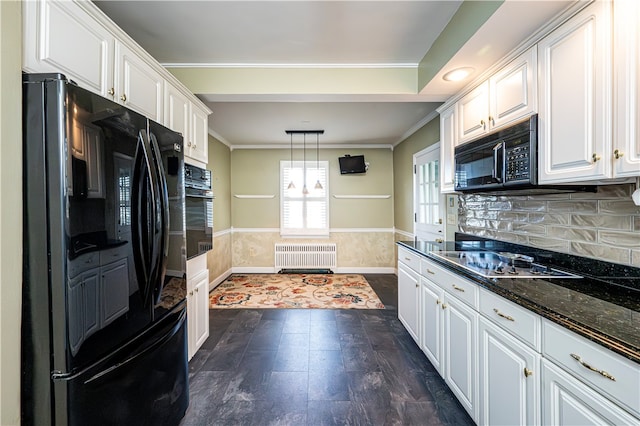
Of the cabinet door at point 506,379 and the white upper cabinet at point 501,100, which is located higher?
the white upper cabinet at point 501,100

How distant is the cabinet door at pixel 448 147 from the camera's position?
246cm

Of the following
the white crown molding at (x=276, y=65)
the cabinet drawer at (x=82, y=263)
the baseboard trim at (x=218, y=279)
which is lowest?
the baseboard trim at (x=218, y=279)

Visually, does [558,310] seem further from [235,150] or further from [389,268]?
[235,150]

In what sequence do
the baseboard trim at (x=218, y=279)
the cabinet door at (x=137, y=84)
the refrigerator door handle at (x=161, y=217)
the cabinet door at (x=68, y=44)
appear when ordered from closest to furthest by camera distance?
the cabinet door at (x=68, y=44) → the refrigerator door handle at (x=161, y=217) → the cabinet door at (x=137, y=84) → the baseboard trim at (x=218, y=279)

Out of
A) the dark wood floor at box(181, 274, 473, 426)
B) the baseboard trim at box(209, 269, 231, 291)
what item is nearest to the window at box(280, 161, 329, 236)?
the baseboard trim at box(209, 269, 231, 291)

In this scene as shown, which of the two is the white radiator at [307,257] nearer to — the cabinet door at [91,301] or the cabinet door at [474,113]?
the cabinet door at [474,113]

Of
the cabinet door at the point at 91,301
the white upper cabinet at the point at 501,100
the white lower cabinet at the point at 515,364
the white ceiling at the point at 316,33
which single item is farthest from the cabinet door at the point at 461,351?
the cabinet door at the point at 91,301

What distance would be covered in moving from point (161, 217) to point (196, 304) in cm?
129

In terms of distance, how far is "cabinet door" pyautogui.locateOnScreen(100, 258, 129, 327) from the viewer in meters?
1.11

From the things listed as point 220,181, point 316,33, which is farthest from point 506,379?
point 220,181

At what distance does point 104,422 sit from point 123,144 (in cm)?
116

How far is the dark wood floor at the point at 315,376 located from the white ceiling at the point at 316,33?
2.37 m

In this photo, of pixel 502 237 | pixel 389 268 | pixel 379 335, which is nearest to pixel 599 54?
pixel 502 237

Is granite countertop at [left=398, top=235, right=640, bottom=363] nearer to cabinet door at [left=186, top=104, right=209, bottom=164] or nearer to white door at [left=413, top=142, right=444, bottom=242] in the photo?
white door at [left=413, top=142, right=444, bottom=242]
